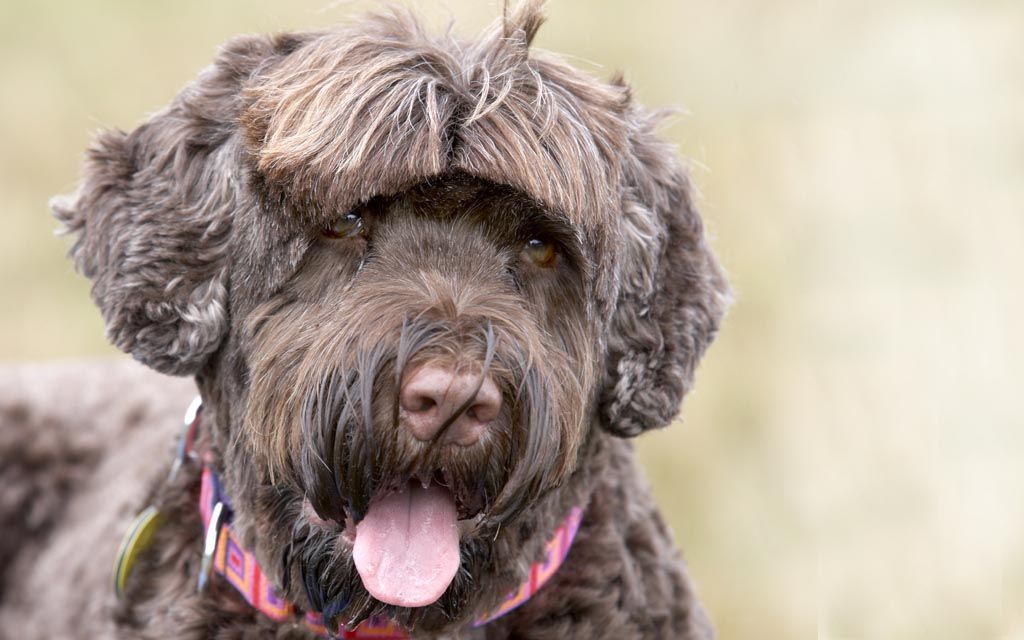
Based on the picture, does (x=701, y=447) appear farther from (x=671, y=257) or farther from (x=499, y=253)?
(x=499, y=253)

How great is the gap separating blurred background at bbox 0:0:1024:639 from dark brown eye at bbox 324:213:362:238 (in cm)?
82

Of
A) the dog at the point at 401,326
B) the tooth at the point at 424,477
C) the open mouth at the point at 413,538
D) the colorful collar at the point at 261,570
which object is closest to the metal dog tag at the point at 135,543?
the dog at the point at 401,326

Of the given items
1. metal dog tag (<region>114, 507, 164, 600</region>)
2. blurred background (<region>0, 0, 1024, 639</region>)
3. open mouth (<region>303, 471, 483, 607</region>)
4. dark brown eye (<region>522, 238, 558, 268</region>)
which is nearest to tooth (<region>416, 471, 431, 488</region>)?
open mouth (<region>303, 471, 483, 607</region>)

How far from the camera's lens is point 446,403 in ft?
10.0

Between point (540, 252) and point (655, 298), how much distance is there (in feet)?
1.56

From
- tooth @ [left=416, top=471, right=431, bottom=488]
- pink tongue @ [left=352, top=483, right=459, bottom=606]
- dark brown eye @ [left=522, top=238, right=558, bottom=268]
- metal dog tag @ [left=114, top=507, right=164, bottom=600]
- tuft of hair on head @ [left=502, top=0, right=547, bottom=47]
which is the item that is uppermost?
tuft of hair on head @ [left=502, top=0, right=547, bottom=47]

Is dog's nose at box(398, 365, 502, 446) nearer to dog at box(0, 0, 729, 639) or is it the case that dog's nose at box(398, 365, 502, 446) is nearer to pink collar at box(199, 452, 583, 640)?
dog at box(0, 0, 729, 639)

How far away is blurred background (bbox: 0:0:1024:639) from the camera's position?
231 inches

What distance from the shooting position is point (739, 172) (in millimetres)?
8805

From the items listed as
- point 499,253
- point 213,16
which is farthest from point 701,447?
point 213,16

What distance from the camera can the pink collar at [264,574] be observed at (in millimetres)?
3705

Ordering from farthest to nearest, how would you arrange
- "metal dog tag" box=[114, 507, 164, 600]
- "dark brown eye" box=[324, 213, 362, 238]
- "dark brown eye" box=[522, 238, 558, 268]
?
"metal dog tag" box=[114, 507, 164, 600]
"dark brown eye" box=[522, 238, 558, 268]
"dark brown eye" box=[324, 213, 362, 238]

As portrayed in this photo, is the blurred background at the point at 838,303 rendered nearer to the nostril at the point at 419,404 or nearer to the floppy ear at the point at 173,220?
the floppy ear at the point at 173,220

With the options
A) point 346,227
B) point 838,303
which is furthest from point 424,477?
point 838,303
